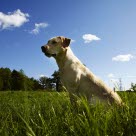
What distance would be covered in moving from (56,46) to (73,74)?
1.45m

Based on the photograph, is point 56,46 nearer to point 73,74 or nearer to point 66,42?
point 66,42

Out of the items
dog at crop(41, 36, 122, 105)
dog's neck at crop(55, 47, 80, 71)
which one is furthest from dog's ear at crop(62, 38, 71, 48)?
dog's neck at crop(55, 47, 80, 71)

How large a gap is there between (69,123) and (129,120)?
670 millimetres

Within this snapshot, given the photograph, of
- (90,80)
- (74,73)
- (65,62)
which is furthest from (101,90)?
(65,62)

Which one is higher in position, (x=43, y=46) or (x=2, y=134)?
(x=43, y=46)

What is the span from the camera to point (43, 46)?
10281 mm

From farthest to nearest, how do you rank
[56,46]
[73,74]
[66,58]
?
[56,46], [66,58], [73,74]

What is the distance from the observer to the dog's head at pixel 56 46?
986 centimetres

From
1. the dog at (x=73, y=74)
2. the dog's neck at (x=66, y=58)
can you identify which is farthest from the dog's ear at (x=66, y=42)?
the dog's neck at (x=66, y=58)

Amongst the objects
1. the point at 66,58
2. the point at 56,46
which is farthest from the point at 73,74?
the point at 56,46

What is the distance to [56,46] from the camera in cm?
996

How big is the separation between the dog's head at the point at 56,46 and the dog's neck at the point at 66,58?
124mm

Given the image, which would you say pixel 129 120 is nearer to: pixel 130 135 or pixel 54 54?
pixel 130 135

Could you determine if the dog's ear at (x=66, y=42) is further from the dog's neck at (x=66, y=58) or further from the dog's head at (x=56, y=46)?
the dog's neck at (x=66, y=58)
